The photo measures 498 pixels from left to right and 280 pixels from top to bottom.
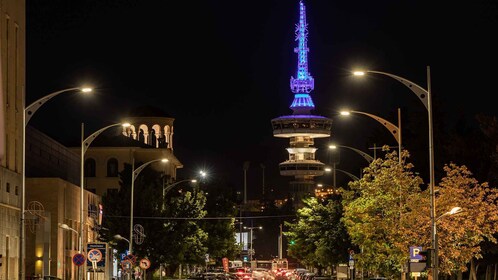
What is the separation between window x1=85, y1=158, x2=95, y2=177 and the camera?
5399 inches

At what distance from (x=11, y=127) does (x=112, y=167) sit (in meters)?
80.5

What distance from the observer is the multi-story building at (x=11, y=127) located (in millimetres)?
55250

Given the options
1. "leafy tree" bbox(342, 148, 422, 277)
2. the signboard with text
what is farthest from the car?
the signboard with text

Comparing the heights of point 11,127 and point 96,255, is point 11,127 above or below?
above

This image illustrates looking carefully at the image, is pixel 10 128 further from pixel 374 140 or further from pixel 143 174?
pixel 374 140

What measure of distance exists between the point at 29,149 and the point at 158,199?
1138cm

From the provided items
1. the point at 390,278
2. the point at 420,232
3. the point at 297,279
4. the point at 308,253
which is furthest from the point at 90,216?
the point at 420,232

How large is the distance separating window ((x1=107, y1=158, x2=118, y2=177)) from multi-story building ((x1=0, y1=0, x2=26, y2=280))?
77090mm

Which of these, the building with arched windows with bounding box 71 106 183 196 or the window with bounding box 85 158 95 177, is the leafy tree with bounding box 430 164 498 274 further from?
the window with bounding box 85 158 95 177

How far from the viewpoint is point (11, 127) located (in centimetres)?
5800

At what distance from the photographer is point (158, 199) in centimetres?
8225

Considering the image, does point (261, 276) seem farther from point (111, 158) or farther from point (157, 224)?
point (157, 224)

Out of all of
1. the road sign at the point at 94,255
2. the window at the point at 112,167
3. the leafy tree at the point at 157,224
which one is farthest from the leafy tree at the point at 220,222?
the road sign at the point at 94,255

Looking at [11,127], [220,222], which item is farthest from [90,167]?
[11,127]
